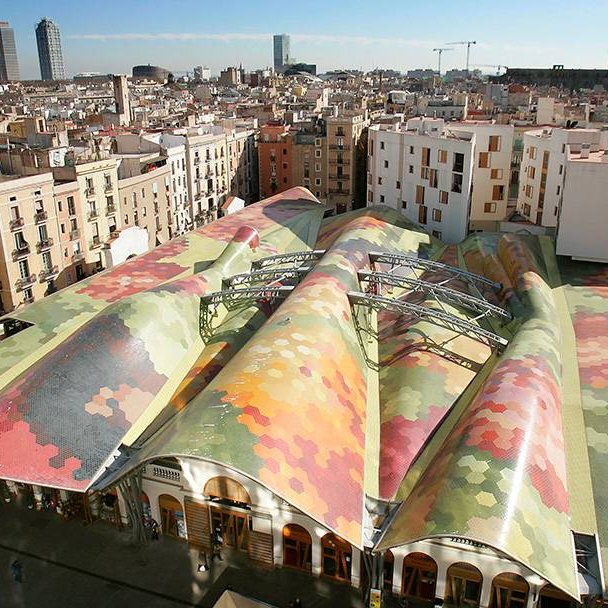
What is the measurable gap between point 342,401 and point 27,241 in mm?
35415

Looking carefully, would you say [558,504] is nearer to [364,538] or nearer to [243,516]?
[364,538]

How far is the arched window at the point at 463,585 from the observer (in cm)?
2445

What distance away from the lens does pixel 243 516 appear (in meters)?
27.5

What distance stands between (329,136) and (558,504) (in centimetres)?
7028

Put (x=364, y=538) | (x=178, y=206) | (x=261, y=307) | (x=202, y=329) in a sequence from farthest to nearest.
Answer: (x=178, y=206) < (x=261, y=307) < (x=202, y=329) < (x=364, y=538)

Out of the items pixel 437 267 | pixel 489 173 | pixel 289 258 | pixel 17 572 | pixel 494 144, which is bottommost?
pixel 17 572

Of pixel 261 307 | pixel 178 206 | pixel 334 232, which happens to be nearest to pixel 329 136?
pixel 178 206

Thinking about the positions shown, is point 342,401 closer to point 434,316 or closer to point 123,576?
point 434,316

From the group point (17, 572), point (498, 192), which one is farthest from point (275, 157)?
point (17, 572)

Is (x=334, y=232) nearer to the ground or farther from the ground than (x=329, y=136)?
nearer to the ground

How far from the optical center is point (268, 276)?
4306 cm

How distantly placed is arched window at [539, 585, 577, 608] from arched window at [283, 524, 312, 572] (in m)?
9.21

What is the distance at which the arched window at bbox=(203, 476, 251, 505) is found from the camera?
26984 mm

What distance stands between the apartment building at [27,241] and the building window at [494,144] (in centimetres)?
4109
